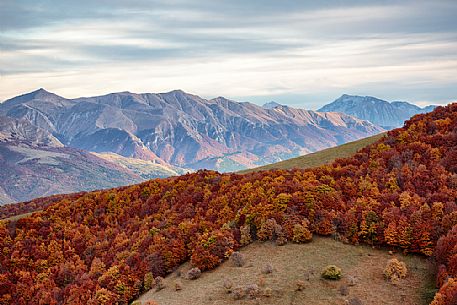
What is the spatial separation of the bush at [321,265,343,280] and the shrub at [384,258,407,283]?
516 cm

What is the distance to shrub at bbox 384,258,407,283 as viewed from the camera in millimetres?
49981

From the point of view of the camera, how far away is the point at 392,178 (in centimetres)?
7256

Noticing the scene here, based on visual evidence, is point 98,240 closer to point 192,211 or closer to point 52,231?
point 52,231

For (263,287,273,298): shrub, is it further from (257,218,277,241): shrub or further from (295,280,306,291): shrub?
(257,218,277,241): shrub

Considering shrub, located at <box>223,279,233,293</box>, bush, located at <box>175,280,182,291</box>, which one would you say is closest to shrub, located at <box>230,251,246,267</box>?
shrub, located at <box>223,279,233,293</box>

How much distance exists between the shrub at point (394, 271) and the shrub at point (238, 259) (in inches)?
738

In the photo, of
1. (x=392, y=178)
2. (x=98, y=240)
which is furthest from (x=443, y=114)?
(x=98, y=240)

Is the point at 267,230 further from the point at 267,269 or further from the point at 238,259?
the point at 267,269

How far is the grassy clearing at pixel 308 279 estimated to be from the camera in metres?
47.5

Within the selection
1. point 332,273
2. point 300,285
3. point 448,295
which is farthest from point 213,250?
point 448,295

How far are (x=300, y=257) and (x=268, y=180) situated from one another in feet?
96.0

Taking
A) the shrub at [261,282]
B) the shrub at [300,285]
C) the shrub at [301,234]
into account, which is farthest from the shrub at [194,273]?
→ the shrub at [300,285]

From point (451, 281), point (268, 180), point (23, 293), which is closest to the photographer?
point (451, 281)

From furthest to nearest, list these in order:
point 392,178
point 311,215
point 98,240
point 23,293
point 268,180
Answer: point 98,240, point 268,180, point 23,293, point 392,178, point 311,215
